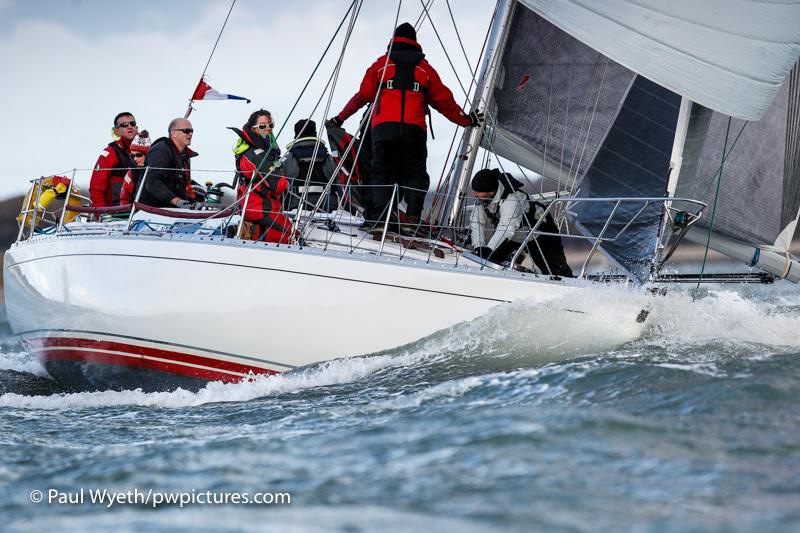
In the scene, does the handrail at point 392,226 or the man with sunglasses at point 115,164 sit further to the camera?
the man with sunglasses at point 115,164

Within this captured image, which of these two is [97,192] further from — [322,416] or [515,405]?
[515,405]

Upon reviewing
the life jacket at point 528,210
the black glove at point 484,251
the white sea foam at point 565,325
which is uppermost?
the life jacket at point 528,210

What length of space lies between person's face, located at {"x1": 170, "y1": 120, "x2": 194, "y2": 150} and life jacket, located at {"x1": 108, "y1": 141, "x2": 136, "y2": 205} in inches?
22.1

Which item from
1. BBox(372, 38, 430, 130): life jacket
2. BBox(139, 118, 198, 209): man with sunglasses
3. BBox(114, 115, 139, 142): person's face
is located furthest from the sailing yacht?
BBox(114, 115, 139, 142): person's face

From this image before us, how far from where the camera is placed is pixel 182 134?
7.43 metres

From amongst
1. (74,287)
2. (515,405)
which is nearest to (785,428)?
(515,405)

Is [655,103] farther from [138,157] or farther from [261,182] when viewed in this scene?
[138,157]

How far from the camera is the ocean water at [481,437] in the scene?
9.48 ft

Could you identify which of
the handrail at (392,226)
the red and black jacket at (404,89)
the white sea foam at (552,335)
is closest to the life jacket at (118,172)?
the handrail at (392,226)

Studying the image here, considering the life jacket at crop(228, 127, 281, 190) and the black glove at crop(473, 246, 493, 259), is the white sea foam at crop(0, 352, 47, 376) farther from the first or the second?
the black glove at crop(473, 246, 493, 259)

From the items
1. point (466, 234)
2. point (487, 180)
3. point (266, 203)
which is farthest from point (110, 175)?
point (487, 180)

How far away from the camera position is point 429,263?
5555mm

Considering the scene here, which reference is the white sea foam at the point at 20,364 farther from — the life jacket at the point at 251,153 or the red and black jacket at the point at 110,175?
the life jacket at the point at 251,153

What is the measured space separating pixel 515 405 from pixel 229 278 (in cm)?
238
